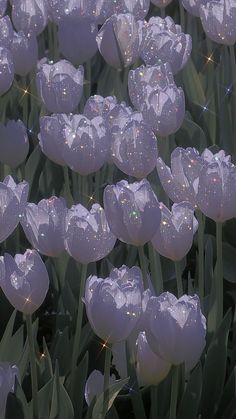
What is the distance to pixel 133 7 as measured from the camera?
7.29 ft

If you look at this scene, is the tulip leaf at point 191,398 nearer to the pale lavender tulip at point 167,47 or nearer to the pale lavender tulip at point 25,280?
the pale lavender tulip at point 25,280

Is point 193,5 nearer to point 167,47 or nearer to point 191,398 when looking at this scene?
point 167,47

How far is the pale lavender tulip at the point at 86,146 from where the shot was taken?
58.6 inches

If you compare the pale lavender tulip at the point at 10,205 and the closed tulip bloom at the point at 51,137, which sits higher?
the pale lavender tulip at the point at 10,205

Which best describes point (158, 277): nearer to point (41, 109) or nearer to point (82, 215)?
point (82, 215)

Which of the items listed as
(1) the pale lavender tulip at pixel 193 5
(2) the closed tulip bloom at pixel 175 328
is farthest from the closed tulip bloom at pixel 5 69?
(2) the closed tulip bloom at pixel 175 328

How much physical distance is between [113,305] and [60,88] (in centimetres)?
70

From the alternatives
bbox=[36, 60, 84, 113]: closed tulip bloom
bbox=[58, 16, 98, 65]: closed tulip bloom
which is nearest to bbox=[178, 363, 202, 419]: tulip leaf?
bbox=[36, 60, 84, 113]: closed tulip bloom

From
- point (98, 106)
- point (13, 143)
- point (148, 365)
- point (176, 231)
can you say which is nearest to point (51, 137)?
point (98, 106)

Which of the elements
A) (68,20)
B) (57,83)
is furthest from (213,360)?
(68,20)

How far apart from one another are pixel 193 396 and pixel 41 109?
1.01m

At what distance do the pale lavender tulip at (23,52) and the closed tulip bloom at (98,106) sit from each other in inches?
15.5

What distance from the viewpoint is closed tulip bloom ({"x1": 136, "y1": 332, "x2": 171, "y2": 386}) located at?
49.5 inches

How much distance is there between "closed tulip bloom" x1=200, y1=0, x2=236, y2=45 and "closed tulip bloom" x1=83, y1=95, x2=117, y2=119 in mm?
399
